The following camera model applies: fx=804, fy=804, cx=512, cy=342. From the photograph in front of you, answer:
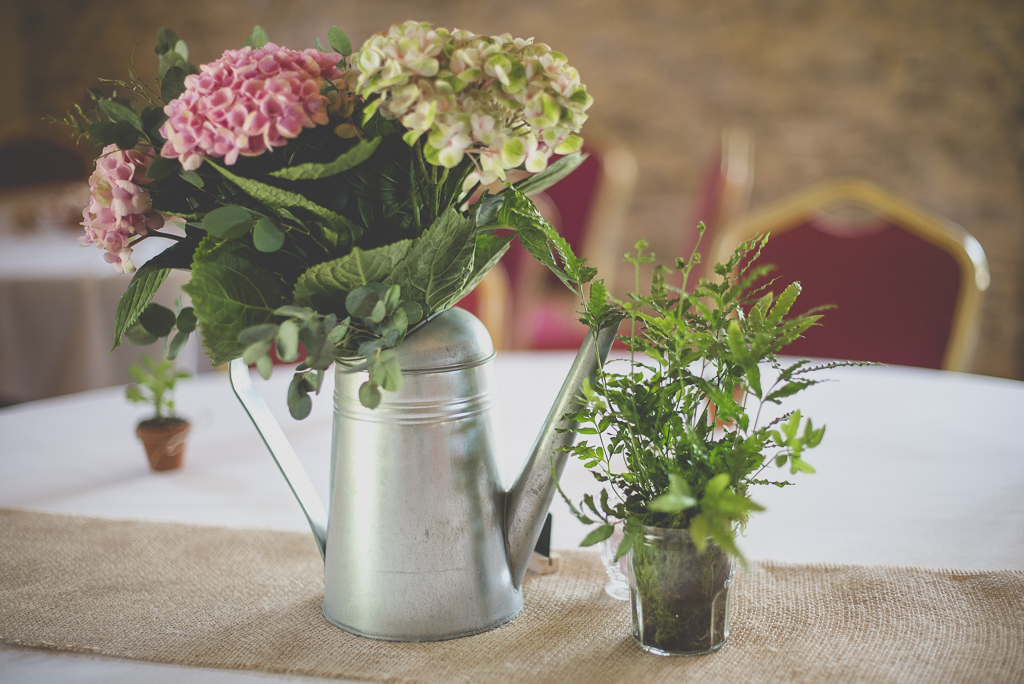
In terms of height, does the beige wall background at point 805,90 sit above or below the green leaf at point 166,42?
above

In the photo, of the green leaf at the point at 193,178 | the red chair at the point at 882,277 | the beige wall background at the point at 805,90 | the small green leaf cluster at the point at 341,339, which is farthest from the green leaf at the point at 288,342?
the beige wall background at the point at 805,90

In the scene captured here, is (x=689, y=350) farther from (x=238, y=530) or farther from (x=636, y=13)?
(x=636, y=13)

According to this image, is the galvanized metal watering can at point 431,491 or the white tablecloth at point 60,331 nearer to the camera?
the galvanized metal watering can at point 431,491

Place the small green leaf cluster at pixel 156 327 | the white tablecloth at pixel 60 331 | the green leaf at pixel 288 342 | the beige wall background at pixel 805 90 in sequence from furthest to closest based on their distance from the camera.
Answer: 1. the beige wall background at pixel 805 90
2. the white tablecloth at pixel 60 331
3. the small green leaf cluster at pixel 156 327
4. the green leaf at pixel 288 342

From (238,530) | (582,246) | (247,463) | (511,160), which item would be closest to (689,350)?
(511,160)

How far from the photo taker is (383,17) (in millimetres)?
3672

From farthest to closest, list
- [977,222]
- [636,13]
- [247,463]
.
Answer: [636,13] < [977,222] < [247,463]

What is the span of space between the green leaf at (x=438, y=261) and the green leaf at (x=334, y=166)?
0.06 metres

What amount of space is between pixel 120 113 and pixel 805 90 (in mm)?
3275

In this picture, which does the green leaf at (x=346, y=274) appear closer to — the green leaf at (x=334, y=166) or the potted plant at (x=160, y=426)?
the green leaf at (x=334, y=166)

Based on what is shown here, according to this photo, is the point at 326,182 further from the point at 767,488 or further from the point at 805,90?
the point at 805,90

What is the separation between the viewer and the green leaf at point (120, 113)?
469 millimetres

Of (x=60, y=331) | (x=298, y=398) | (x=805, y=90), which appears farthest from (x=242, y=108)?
(x=805, y=90)

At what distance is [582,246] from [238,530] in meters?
1.98
